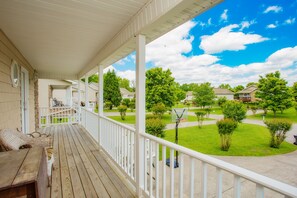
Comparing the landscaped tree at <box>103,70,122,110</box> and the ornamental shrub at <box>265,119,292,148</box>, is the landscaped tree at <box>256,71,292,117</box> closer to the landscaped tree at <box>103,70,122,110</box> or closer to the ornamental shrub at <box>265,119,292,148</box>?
the ornamental shrub at <box>265,119,292,148</box>

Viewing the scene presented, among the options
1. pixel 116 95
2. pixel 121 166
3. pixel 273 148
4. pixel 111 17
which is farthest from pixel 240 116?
pixel 116 95

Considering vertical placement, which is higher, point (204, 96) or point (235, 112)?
point (204, 96)

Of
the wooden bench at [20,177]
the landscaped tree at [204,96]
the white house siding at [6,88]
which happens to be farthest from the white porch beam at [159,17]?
the landscaped tree at [204,96]

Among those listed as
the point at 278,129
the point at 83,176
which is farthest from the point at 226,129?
the point at 83,176

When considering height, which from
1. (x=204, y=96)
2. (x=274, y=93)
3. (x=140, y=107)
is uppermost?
(x=274, y=93)

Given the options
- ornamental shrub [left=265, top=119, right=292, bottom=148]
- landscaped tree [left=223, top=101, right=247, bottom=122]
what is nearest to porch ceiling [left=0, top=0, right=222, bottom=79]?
ornamental shrub [left=265, top=119, right=292, bottom=148]

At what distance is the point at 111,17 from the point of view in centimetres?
234

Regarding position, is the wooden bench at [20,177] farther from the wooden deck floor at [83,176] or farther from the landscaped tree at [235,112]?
the landscaped tree at [235,112]

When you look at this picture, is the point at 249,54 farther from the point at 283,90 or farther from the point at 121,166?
the point at 121,166

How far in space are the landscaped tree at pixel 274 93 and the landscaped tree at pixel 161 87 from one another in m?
8.73

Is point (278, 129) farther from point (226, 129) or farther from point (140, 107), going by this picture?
point (140, 107)

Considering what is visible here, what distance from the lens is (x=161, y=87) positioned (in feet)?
50.4

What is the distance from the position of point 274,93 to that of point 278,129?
30.9 ft

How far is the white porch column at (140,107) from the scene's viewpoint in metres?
2.32
